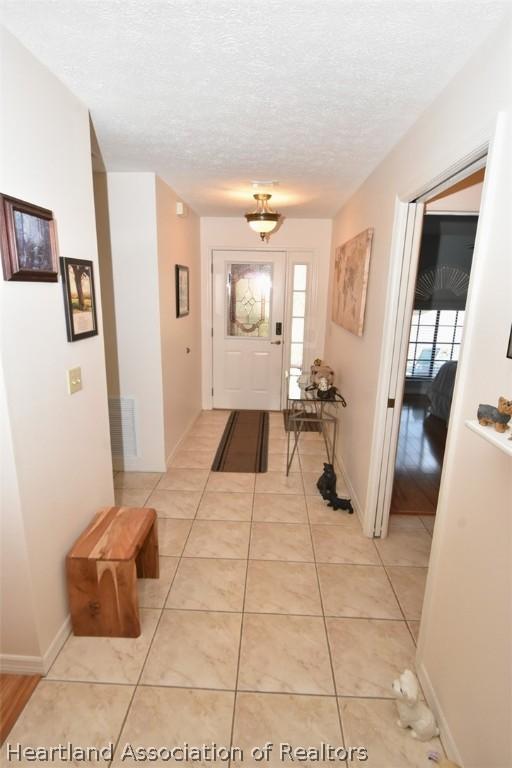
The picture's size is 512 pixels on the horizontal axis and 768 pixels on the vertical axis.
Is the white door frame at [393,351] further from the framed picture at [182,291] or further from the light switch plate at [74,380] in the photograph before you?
the framed picture at [182,291]

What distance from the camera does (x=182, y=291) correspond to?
3.73 meters

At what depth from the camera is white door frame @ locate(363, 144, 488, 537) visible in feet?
6.86

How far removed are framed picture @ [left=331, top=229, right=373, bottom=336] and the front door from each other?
102 cm

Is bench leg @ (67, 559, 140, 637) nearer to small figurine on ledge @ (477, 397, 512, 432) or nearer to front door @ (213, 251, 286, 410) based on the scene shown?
small figurine on ledge @ (477, 397, 512, 432)

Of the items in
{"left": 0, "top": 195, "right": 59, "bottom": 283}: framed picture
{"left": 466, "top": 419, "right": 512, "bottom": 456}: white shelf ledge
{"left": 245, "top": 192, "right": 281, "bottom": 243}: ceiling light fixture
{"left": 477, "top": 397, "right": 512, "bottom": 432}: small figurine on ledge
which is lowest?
{"left": 466, "top": 419, "right": 512, "bottom": 456}: white shelf ledge

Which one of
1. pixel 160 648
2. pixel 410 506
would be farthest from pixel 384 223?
pixel 160 648

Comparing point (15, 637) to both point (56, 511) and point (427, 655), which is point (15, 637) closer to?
point (56, 511)

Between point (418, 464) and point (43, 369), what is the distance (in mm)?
3231

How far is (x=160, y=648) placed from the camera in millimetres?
1747

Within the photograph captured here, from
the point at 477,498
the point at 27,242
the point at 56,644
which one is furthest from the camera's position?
the point at 56,644

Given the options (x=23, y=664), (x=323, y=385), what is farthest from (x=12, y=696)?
(x=323, y=385)

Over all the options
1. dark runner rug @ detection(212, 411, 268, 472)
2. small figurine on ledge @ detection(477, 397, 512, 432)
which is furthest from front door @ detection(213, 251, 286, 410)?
small figurine on ledge @ detection(477, 397, 512, 432)

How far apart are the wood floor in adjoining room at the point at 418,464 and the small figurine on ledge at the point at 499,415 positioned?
2006 mm

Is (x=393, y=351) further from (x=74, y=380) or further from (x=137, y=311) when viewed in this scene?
(x=137, y=311)
